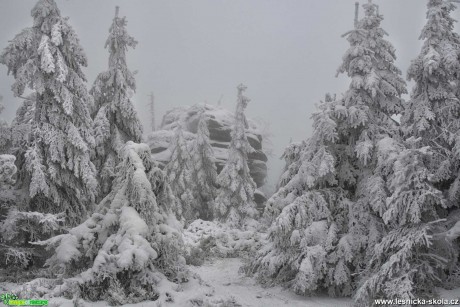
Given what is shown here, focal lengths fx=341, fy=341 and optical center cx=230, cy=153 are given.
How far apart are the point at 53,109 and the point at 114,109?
4.89 m

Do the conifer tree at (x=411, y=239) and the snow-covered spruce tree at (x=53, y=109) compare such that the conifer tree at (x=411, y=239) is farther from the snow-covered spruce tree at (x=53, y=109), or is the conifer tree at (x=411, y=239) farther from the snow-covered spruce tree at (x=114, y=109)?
the snow-covered spruce tree at (x=114, y=109)

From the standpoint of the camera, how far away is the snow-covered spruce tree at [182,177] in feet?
96.9

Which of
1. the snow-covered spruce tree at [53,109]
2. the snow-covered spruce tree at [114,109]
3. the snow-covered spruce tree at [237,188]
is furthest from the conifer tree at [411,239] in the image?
the snow-covered spruce tree at [237,188]

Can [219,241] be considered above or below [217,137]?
below

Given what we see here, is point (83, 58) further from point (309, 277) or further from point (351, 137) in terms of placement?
point (309, 277)

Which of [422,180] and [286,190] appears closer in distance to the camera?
[422,180]

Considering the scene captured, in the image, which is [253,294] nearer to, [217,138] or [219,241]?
[219,241]

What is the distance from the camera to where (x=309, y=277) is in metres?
11.1

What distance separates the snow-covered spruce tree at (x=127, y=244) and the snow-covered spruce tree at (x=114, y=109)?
24.6 feet

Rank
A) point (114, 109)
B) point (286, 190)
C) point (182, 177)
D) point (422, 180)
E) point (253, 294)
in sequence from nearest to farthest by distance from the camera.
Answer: point (422, 180) → point (253, 294) → point (286, 190) → point (114, 109) → point (182, 177)

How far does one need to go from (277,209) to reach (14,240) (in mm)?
9623

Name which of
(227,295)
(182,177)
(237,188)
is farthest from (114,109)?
(237,188)

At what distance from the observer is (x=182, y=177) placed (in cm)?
3022

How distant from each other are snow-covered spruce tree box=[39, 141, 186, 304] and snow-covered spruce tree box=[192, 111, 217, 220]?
20.1 m
